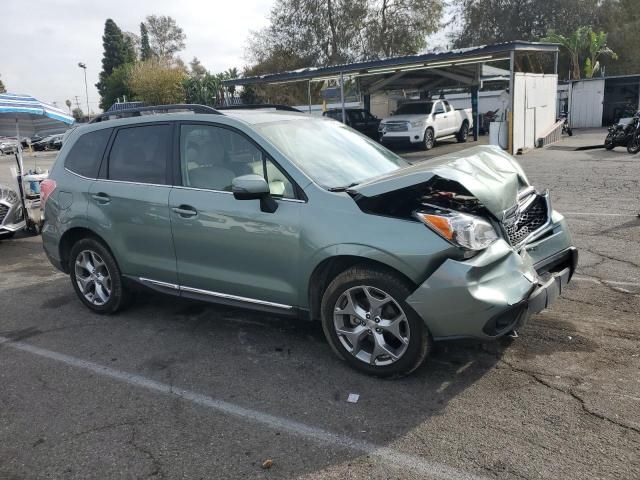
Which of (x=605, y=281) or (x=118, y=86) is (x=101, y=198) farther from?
(x=118, y=86)

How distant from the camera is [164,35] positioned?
7725cm

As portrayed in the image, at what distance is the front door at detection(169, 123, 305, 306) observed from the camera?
3.89m

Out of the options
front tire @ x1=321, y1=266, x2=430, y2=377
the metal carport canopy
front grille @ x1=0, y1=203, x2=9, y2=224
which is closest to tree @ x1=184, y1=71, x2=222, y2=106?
the metal carport canopy

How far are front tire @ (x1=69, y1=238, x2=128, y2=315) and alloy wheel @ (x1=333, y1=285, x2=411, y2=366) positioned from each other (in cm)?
238

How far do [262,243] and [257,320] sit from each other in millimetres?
1155

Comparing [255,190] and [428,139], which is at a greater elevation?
[255,190]

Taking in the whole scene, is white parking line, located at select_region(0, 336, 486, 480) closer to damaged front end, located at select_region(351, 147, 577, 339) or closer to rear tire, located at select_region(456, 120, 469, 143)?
damaged front end, located at select_region(351, 147, 577, 339)

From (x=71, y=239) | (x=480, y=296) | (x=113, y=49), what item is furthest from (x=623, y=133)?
(x=113, y=49)

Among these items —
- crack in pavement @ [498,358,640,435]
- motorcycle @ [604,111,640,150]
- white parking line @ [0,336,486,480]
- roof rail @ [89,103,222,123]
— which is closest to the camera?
white parking line @ [0,336,486,480]

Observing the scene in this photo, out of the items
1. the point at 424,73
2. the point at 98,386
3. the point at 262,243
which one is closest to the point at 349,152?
the point at 262,243

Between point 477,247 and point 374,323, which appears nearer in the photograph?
point 477,247

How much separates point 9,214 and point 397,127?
14958mm

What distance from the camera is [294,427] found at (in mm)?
3229

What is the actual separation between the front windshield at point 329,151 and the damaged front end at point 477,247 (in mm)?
484
